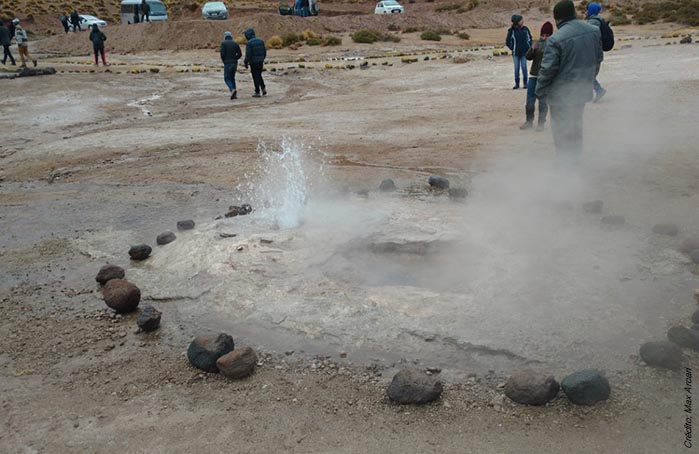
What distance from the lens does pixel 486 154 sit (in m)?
7.48

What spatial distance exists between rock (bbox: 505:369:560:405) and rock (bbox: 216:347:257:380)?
4.13 feet

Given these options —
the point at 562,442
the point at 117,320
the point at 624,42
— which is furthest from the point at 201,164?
the point at 624,42

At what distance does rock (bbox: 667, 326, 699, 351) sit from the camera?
3134 mm

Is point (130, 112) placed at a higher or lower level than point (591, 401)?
higher

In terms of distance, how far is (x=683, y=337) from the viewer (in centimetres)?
316

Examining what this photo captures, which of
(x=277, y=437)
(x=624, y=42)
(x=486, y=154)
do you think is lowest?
(x=277, y=437)

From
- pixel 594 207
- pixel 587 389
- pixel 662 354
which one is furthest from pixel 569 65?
pixel 587 389

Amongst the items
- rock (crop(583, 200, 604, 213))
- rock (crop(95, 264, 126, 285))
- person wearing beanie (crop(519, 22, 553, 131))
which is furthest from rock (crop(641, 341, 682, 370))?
person wearing beanie (crop(519, 22, 553, 131))

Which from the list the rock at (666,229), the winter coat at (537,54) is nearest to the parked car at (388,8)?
the winter coat at (537,54)

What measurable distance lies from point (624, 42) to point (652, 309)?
64.9ft

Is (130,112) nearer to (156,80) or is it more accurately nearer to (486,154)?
(156,80)

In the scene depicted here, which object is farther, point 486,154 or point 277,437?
point 486,154

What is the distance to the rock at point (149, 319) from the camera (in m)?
3.78

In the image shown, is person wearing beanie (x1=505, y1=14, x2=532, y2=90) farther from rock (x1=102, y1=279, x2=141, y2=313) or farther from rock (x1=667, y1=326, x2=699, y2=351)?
rock (x1=102, y1=279, x2=141, y2=313)
